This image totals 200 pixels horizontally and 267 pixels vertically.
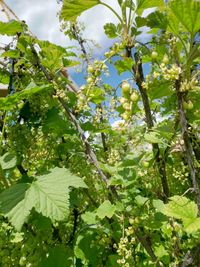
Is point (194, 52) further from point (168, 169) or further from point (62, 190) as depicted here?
point (168, 169)

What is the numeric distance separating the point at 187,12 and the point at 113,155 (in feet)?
5.32

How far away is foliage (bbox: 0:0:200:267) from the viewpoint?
170 cm

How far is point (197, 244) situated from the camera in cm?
187

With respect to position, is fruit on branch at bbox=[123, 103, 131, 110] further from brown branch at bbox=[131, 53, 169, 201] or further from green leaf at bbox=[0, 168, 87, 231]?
green leaf at bbox=[0, 168, 87, 231]

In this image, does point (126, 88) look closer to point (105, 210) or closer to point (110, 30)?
point (110, 30)

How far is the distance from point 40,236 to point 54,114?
2.69 feet

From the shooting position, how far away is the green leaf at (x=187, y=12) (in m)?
1.55

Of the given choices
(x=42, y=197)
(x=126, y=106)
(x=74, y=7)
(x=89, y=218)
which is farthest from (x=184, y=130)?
(x=89, y=218)

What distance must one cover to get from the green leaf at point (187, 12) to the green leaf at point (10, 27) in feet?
4.27

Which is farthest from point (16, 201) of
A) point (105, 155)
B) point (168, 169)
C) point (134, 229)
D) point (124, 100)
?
point (105, 155)

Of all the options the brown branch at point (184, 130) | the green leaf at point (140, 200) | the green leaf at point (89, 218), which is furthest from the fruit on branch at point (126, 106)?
the green leaf at point (89, 218)

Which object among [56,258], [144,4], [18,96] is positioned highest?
[144,4]

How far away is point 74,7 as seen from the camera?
6.49 feet

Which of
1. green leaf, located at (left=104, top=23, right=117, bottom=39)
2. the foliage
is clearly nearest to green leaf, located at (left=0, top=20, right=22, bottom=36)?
the foliage
